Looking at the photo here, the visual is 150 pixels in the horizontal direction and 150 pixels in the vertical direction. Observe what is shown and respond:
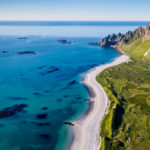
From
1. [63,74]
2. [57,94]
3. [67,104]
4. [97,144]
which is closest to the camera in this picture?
[97,144]

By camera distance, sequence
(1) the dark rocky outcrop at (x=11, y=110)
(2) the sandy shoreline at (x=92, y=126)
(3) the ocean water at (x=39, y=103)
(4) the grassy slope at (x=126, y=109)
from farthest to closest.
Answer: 1. (1) the dark rocky outcrop at (x=11, y=110)
2. (3) the ocean water at (x=39, y=103)
3. (2) the sandy shoreline at (x=92, y=126)
4. (4) the grassy slope at (x=126, y=109)

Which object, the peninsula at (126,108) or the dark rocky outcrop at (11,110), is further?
the dark rocky outcrop at (11,110)

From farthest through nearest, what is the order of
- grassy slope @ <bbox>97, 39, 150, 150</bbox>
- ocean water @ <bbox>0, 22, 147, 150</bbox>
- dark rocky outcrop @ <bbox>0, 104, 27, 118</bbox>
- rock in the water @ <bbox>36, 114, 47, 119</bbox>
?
dark rocky outcrop @ <bbox>0, 104, 27, 118</bbox> → rock in the water @ <bbox>36, 114, 47, 119</bbox> → ocean water @ <bbox>0, 22, 147, 150</bbox> → grassy slope @ <bbox>97, 39, 150, 150</bbox>

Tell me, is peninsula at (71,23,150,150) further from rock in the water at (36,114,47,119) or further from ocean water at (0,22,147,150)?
rock in the water at (36,114,47,119)

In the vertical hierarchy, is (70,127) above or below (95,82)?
below

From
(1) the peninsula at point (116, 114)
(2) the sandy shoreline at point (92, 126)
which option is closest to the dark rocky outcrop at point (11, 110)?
(2) the sandy shoreline at point (92, 126)

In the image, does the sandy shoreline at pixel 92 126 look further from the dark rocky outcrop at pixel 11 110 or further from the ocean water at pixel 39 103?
the dark rocky outcrop at pixel 11 110

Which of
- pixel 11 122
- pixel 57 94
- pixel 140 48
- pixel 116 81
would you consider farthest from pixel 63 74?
pixel 140 48

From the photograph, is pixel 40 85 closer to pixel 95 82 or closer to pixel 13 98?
pixel 13 98

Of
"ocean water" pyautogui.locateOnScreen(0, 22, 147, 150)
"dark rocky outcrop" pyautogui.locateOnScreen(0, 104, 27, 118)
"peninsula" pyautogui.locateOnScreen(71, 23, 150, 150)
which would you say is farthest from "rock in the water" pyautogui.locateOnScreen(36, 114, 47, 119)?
"peninsula" pyautogui.locateOnScreen(71, 23, 150, 150)
